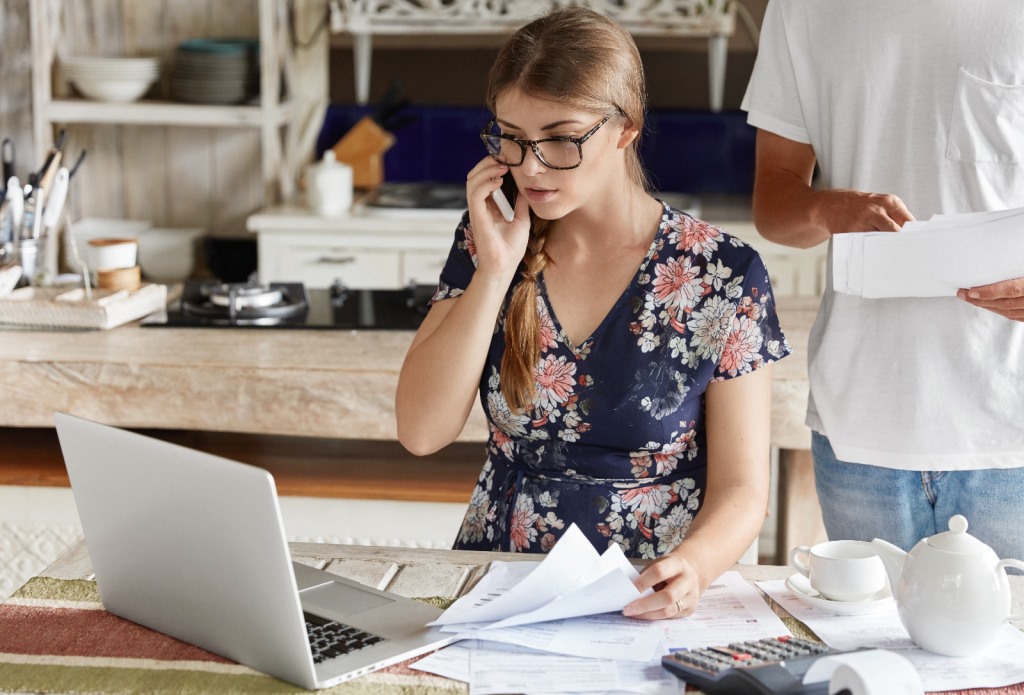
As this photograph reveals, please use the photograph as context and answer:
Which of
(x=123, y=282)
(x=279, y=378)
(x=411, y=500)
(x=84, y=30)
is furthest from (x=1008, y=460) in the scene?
(x=84, y=30)

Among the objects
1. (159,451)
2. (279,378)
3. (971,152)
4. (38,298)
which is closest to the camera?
(159,451)

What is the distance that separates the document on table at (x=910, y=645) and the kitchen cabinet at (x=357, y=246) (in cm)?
259

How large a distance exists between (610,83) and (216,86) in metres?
2.75

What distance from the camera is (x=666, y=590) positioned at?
4.04ft

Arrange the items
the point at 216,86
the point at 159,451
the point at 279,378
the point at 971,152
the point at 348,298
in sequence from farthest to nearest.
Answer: the point at 216,86, the point at 348,298, the point at 279,378, the point at 971,152, the point at 159,451

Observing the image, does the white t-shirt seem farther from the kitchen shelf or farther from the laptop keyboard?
the kitchen shelf

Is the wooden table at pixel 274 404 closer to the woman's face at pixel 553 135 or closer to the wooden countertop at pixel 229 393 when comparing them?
the wooden countertop at pixel 229 393

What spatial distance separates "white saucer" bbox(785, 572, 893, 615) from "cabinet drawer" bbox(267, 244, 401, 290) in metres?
2.66

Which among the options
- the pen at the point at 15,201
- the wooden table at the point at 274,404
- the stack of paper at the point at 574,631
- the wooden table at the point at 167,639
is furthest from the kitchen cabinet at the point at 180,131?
the stack of paper at the point at 574,631

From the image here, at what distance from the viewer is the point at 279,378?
7.04ft

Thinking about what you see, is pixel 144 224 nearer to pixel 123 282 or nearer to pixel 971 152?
pixel 123 282

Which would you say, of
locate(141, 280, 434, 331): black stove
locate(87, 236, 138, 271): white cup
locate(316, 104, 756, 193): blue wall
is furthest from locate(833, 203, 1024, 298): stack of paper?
locate(316, 104, 756, 193): blue wall

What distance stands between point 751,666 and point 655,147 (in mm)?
3357

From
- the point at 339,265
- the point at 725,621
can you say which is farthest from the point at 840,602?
the point at 339,265
